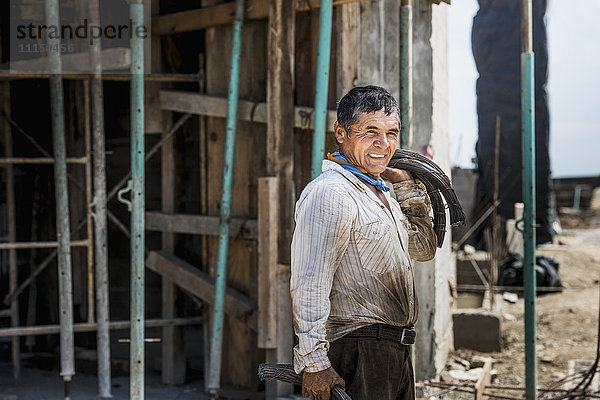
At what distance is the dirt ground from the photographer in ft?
21.0

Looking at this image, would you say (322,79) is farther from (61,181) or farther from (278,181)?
(61,181)

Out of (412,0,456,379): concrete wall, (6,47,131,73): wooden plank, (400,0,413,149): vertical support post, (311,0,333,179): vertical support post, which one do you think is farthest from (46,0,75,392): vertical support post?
(412,0,456,379): concrete wall

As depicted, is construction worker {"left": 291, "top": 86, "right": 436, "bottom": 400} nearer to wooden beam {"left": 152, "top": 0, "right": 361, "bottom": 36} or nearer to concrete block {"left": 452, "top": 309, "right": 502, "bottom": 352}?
wooden beam {"left": 152, "top": 0, "right": 361, "bottom": 36}

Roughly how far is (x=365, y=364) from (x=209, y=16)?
3558mm

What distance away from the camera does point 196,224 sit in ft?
17.6

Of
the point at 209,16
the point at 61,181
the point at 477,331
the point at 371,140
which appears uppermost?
the point at 209,16

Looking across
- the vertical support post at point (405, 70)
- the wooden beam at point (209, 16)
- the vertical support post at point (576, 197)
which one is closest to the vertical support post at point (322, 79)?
the wooden beam at point (209, 16)

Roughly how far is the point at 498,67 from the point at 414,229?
52.4 feet

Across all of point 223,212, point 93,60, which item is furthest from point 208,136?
point 93,60

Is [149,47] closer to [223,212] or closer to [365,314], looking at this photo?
[223,212]

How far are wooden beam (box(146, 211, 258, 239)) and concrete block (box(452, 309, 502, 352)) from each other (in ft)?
10.1

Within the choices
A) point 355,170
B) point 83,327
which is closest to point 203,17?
point 83,327

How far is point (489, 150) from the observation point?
58.9 ft

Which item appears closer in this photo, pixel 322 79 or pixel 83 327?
pixel 322 79
